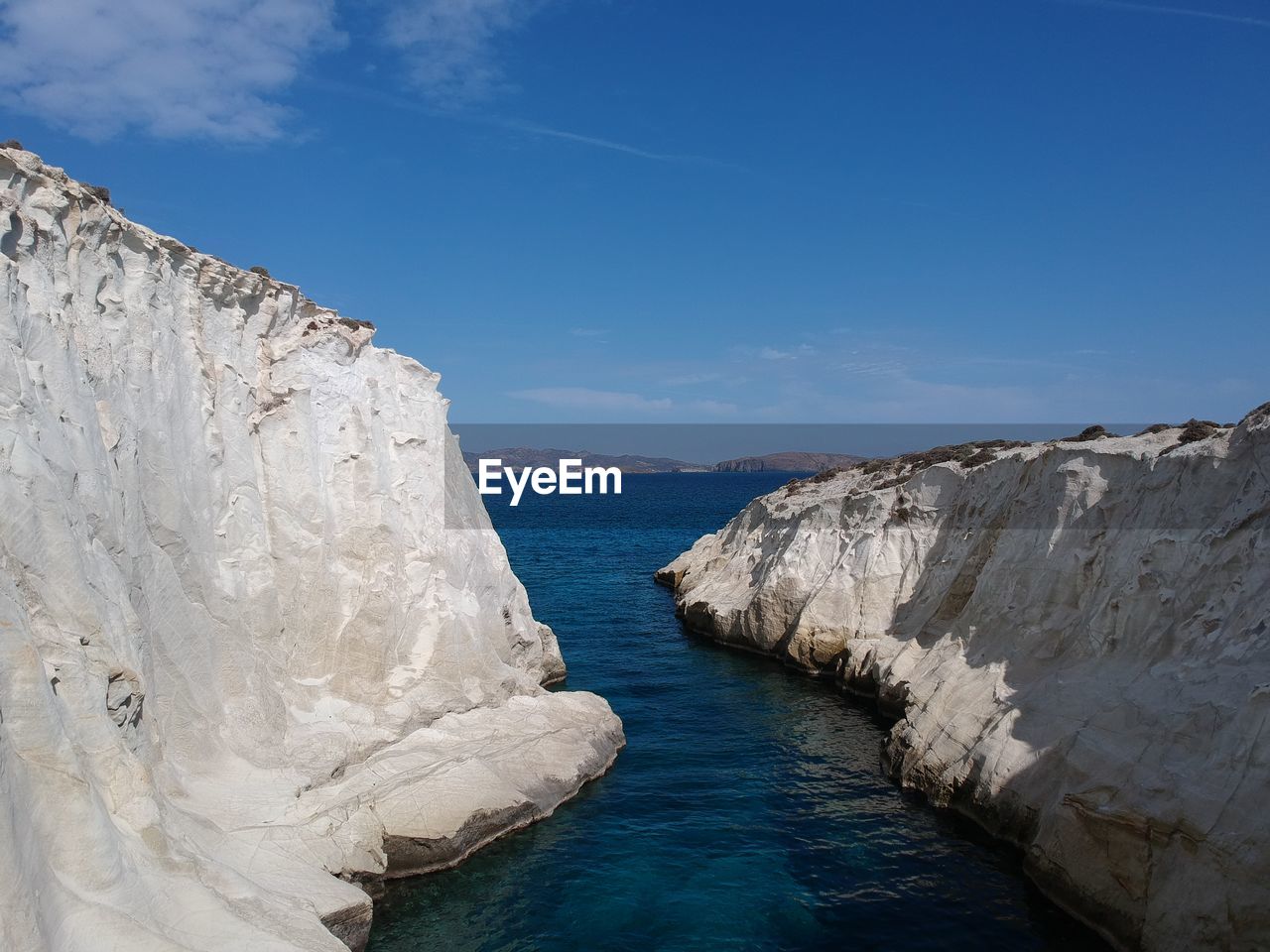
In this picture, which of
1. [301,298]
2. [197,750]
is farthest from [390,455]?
[197,750]

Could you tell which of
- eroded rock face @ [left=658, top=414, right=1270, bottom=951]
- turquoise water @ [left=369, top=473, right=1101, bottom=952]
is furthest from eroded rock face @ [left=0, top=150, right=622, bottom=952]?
eroded rock face @ [left=658, top=414, right=1270, bottom=951]

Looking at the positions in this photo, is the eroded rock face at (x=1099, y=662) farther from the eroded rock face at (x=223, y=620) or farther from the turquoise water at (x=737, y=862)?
the eroded rock face at (x=223, y=620)

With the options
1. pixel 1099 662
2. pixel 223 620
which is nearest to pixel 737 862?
pixel 1099 662

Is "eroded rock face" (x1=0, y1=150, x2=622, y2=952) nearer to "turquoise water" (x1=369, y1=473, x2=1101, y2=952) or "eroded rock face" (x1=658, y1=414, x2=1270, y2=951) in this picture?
"turquoise water" (x1=369, y1=473, x2=1101, y2=952)

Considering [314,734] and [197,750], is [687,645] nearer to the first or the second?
[314,734]

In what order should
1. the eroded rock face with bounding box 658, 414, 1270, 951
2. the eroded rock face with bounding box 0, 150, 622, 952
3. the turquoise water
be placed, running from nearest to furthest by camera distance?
the eroded rock face with bounding box 0, 150, 622, 952
the eroded rock face with bounding box 658, 414, 1270, 951
the turquoise water

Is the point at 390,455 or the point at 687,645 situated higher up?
the point at 390,455
